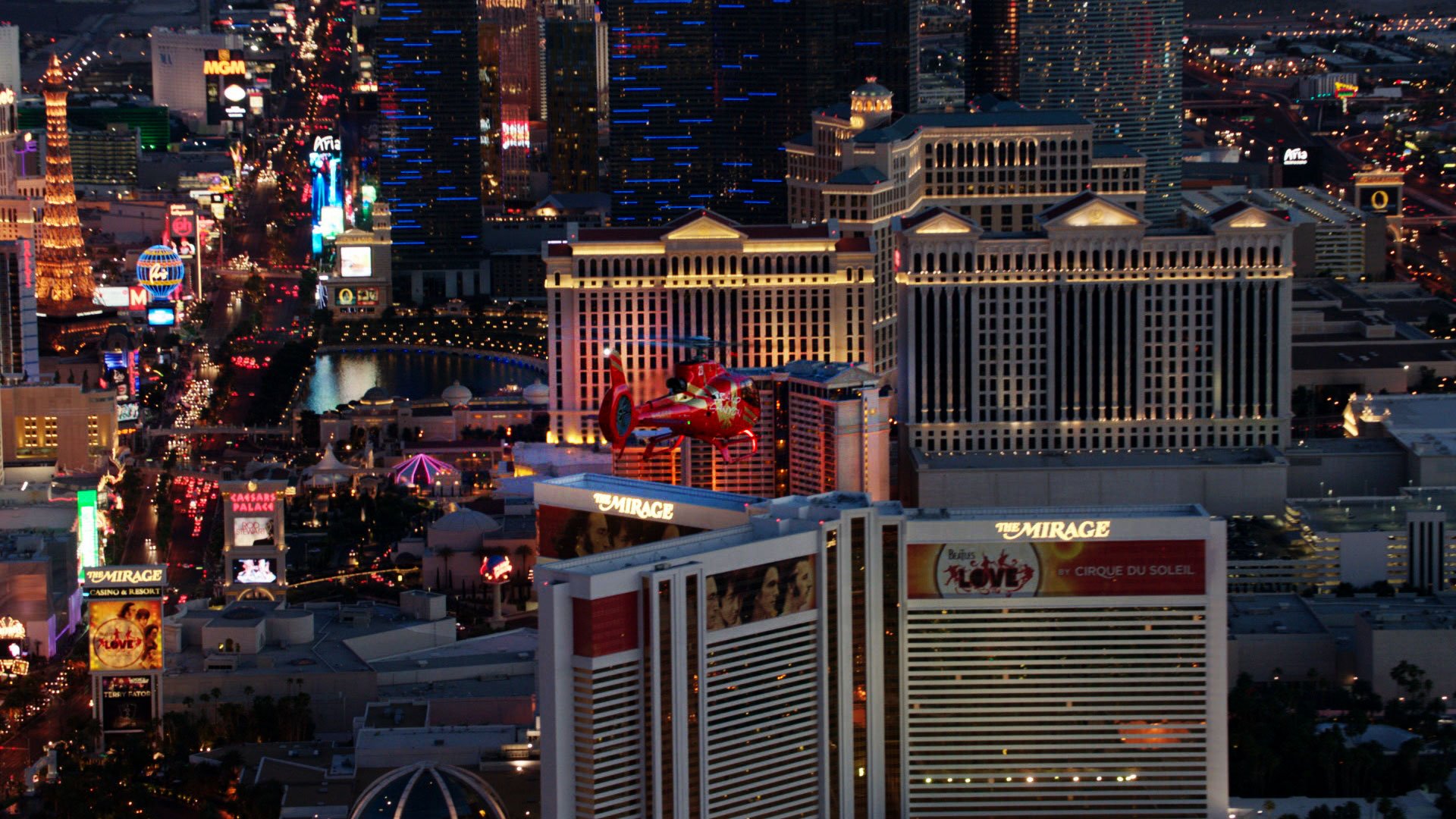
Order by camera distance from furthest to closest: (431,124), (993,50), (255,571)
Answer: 1. (431,124)
2. (993,50)
3. (255,571)

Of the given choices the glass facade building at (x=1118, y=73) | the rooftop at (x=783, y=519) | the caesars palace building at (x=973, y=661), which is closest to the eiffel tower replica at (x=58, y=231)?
the glass facade building at (x=1118, y=73)

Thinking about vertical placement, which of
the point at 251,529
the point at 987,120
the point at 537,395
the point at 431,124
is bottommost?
the point at 537,395

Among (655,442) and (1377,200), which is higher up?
(1377,200)

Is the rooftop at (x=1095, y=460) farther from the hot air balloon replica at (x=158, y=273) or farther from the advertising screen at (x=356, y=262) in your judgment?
the advertising screen at (x=356, y=262)

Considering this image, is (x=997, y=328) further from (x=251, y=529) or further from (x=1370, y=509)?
(x=251, y=529)

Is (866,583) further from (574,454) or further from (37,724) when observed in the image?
(574,454)

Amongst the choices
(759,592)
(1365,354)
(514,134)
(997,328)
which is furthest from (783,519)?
(514,134)

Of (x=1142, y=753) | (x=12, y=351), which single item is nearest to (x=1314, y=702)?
(x=1142, y=753)
